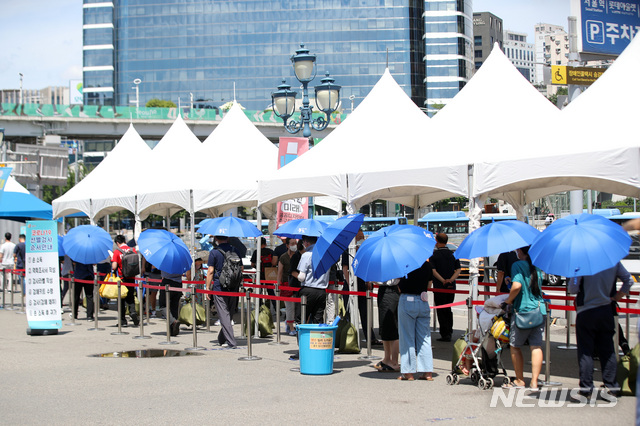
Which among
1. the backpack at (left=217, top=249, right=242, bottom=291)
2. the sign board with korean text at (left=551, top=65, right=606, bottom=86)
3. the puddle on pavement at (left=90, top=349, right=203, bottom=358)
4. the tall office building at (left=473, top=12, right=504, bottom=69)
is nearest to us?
the puddle on pavement at (left=90, top=349, right=203, bottom=358)

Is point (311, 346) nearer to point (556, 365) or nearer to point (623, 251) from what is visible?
point (556, 365)

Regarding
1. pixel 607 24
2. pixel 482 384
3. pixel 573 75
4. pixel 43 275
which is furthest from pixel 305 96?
pixel 482 384

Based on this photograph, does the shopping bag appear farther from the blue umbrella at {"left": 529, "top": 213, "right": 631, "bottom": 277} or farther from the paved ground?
the blue umbrella at {"left": 529, "top": 213, "right": 631, "bottom": 277}

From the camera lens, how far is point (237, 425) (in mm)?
7312

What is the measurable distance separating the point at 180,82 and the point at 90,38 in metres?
18.4

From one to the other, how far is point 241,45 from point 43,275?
114659 millimetres

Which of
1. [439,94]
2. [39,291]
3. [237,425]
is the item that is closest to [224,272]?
[39,291]

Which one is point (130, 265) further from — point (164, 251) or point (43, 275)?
point (164, 251)

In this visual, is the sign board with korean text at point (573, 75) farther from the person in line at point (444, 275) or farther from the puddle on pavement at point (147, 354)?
the puddle on pavement at point (147, 354)

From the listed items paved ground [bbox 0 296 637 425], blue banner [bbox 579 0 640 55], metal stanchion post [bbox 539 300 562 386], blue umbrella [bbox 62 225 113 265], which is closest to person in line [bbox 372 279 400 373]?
paved ground [bbox 0 296 637 425]

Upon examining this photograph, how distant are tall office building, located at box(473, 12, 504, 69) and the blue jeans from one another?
7068 inches

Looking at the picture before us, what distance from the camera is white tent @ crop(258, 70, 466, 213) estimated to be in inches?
508

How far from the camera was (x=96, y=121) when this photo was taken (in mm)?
68000

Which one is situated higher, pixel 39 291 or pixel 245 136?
pixel 245 136
